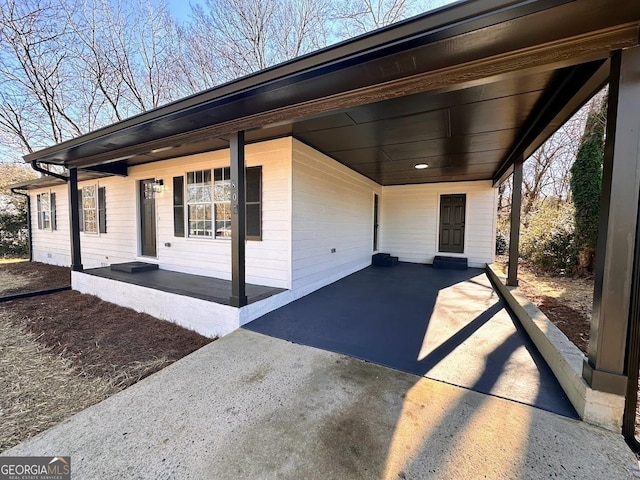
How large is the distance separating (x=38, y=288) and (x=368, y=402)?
7.44m

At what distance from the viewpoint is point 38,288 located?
5605 millimetres

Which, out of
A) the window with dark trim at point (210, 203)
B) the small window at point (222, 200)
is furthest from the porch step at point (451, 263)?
the small window at point (222, 200)

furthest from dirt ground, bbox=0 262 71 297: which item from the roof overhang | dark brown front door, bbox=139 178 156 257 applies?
the roof overhang

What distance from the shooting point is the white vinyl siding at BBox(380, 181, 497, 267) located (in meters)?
7.25

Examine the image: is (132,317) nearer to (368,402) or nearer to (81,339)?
(81,339)

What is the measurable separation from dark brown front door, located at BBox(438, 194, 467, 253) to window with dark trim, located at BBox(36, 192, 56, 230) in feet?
40.9

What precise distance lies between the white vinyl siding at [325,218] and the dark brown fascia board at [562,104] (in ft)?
9.96

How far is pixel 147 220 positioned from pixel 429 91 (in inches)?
257

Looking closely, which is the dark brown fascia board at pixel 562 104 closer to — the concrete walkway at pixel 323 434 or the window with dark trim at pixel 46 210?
the concrete walkway at pixel 323 434

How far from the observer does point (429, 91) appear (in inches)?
80.7

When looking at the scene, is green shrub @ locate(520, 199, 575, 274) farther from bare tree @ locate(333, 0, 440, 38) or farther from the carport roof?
bare tree @ locate(333, 0, 440, 38)

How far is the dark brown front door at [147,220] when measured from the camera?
19.9ft

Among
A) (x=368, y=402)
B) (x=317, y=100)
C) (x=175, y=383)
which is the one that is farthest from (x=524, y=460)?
(x=317, y=100)

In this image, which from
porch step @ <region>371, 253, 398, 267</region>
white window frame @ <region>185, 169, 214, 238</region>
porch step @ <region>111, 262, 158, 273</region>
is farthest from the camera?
porch step @ <region>371, 253, 398, 267</region>
